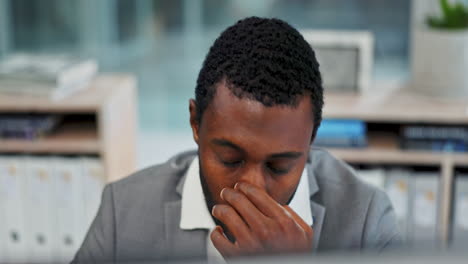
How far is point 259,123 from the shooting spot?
2.65ft

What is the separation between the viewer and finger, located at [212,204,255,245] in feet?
2.18

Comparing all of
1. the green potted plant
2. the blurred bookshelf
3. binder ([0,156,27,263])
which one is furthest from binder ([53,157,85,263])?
the green potted plant

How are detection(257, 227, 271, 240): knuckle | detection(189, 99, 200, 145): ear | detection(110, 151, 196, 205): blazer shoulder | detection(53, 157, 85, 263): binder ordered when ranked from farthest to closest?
detection(53, 157, 85, 263): binder
detection(110, 151, 196, 205): blazer shoulder
detection(189, 99, 200, 145): ear
detection(257, 227, 271, 240): knuckle

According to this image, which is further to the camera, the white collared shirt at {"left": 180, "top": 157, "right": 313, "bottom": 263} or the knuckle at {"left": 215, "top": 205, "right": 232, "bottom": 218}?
the white collared shirt at {"left": 180, "top": 157, "right": 313, "bottom": 263}

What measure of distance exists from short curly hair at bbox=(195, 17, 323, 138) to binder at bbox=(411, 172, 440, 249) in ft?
5.18

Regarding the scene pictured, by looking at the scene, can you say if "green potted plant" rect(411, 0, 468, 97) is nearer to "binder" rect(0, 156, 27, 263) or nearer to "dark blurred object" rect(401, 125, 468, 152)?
"dark blurred object" rect(401, 125, 468, 152)

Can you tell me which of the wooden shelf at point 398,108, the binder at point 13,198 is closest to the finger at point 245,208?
the wooden shelf at point 398,108

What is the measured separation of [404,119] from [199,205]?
1356 mm

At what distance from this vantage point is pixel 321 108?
0.89 metres

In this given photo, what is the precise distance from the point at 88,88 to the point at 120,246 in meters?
1.56

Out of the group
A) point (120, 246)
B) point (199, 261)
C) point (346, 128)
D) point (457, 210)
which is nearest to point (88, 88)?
point (346, 128)

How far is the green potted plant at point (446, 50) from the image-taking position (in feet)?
7.66

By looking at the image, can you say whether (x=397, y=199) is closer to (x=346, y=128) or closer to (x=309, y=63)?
(x=346, y=128)

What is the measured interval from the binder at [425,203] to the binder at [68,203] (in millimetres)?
1173
